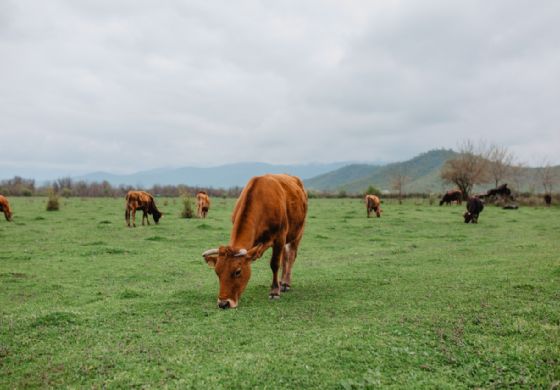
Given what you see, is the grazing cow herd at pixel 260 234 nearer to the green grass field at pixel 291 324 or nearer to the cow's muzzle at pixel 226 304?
the cow's muzzle at pixel 226 304

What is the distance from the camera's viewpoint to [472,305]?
6.80 m

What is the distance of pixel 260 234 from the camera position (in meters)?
7.51

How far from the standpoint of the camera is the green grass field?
4.46 m

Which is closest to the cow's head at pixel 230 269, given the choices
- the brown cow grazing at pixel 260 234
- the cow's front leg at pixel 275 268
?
the brown cow grazing at pixel 260 234

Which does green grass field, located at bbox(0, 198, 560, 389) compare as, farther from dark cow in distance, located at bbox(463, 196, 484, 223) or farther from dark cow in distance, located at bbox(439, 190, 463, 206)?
dark cow in distance, located at bbox(439, 190, 463, 206)

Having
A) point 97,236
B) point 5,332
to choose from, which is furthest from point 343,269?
point 97,236

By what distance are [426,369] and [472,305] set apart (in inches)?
107

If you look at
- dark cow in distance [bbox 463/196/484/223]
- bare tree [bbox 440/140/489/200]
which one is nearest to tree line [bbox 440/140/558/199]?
bare tree [bbox 440/140/489/200]

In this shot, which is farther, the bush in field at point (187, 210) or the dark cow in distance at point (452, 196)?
the dark cow in distance at point (452, 196)

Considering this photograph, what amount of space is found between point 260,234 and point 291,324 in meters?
1.90

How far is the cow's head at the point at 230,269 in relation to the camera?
674 cm

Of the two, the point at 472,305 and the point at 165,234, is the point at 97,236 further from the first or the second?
the point at 472,305

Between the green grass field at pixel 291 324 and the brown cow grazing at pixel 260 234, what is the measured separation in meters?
0.41

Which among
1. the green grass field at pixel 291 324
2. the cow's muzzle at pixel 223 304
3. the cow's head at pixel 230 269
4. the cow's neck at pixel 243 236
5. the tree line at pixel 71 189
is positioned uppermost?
the tree line at pixel 71 189
